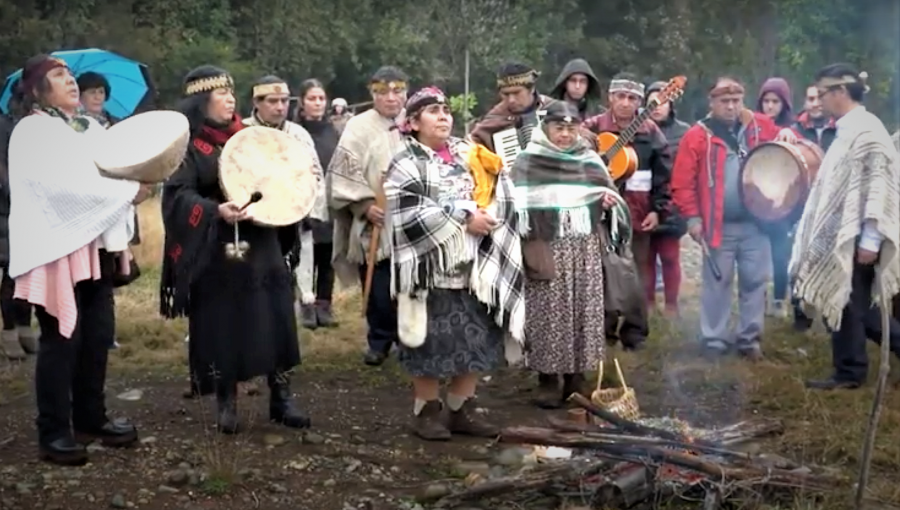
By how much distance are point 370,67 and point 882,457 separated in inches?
640

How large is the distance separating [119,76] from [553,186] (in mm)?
4394

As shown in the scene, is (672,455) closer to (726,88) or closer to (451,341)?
(451,341)

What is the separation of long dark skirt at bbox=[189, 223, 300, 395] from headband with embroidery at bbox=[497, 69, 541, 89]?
1.99m

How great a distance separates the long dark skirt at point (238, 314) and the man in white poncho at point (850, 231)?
3.01 m

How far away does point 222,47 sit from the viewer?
17688 millimetres

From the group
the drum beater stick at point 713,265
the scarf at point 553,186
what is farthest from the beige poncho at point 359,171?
the drum beater stick at point 713,265

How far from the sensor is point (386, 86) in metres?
7.27

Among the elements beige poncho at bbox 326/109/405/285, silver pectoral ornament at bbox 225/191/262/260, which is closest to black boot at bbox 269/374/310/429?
silver pectoral ornament at bbox 225/191/262/260

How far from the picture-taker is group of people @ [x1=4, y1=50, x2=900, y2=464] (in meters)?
5.10

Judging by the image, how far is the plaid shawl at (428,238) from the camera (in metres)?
5.51

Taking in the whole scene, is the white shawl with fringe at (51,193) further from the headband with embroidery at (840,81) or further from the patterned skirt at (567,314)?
the headband with embroidery at (840,81)

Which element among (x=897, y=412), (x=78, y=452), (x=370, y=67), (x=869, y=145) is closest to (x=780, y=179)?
(x=869, y=145)

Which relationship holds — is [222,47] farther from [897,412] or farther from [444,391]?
[897,412]

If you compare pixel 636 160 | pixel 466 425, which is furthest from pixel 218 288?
pixel 636 160
